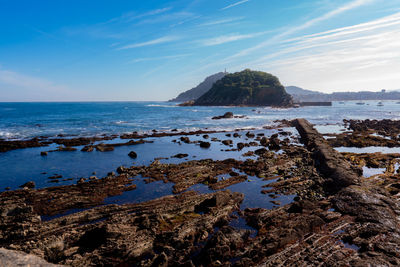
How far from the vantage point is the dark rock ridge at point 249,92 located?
157 meters

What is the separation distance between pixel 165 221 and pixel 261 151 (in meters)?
17.5

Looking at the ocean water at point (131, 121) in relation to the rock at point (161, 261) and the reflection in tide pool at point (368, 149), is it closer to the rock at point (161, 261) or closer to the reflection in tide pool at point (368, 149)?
the reflection in tide pool at point (368, 149)

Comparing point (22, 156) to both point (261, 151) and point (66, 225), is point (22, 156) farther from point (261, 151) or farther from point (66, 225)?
point (261, 151)

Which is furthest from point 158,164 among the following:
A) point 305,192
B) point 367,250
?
point 367,250

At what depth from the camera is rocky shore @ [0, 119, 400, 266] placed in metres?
7.93

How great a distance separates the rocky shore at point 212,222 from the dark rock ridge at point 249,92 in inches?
5657

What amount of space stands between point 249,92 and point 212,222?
16161 cm

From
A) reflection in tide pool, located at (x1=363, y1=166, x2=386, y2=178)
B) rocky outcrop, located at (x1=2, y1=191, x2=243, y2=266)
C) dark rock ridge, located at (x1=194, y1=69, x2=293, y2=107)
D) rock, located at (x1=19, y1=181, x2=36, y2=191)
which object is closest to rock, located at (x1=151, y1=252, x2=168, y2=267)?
rocky outcrop, located at (x1=2, y1=191, x2=243, y2=266)

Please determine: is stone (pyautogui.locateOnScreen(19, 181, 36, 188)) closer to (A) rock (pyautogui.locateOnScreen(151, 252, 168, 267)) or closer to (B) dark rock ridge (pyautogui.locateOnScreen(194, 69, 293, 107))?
(A) rock (pyautogui.locateOnScreen(151, 252, 168, 267))

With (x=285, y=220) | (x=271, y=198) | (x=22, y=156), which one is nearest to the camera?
(x=285, y=220)

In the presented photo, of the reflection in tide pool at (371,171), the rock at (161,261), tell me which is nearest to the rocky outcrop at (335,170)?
the reflection in tide pool at (371,171)

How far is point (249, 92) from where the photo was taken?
16262cm

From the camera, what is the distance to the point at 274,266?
7332mm

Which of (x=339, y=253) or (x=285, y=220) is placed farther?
(x=285, y=220)
